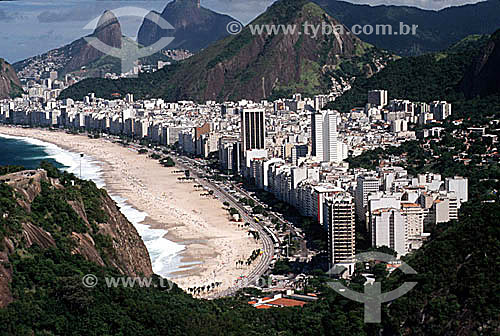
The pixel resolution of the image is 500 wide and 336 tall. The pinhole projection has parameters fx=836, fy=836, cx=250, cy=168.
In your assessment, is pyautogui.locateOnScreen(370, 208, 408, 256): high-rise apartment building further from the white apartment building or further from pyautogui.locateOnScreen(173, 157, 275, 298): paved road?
pyautogui.locateOnScreen(173, 157, 275, 298): paved road

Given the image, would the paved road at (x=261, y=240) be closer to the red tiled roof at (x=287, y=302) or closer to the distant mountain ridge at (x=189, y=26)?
the red tiled roof at (x=287, y=302)

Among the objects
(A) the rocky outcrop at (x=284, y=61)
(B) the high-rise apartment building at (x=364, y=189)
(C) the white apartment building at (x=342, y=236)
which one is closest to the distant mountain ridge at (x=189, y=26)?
(A) the rocky outcrop at (x=284, y=61)

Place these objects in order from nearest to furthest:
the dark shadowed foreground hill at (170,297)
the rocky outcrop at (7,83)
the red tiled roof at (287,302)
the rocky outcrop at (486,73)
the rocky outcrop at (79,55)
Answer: the dark shadowed foreground hill at (170,297) < the red tiled roof at (287,302) < the rocky outcrop at (486,73) < the rocky outcrop at (7,83) < the rocky outcrop at (79,55)

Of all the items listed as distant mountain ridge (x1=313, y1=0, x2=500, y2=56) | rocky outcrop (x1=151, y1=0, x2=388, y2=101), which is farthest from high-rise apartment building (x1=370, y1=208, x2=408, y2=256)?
distant mountain ridge (x1=313, y1=0, x2=500, y2=56)

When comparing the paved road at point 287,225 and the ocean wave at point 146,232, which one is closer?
the ocean wave at point 146,232

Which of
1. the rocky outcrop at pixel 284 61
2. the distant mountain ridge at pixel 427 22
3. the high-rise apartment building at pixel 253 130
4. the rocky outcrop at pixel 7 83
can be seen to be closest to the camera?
the high-rise apartment building at pixel 253 130

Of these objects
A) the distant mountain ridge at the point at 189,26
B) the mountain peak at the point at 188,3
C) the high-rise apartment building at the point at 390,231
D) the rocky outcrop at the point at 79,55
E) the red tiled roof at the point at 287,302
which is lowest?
the red tiled roof at the point at 287,302

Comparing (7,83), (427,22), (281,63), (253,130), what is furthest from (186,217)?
(427,22)

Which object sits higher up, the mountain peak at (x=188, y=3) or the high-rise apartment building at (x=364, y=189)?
the mountain peak at (x=188, y=3)

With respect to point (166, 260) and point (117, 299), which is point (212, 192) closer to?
point (166, 260)
